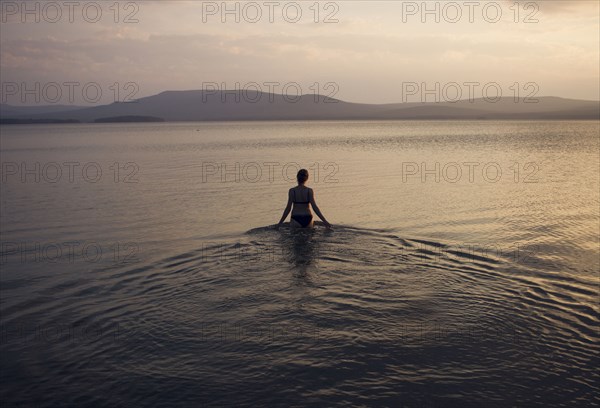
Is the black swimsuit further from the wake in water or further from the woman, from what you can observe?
the wake in water

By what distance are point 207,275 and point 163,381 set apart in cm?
543

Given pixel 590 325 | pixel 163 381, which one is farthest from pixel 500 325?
pixel 163 381

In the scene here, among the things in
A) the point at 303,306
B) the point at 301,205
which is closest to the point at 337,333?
the point at 303,306

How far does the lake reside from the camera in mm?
7305

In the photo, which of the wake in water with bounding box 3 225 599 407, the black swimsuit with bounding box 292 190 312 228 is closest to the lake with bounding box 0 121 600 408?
the wake in water with bounding box 3 225 599 407

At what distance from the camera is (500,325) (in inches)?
366

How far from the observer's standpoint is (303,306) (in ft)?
34.0

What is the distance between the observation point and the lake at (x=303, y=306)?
24.0 feet

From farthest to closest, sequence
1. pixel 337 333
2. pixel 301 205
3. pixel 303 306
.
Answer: pixel 301 205, pixel 303 306, pixel 337 333

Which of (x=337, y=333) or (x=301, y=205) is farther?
(x=301, y=205)

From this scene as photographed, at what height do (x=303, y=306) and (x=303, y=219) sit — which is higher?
(x=303, y=219)

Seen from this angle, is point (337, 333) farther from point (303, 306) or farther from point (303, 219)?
point (303, 219)

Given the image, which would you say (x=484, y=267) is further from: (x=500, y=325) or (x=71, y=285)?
(x=71, y=285)

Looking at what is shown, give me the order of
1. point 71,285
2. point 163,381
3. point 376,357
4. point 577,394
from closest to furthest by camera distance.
Result: point 577,394, point 163,381, point 376,357, point 71,285
